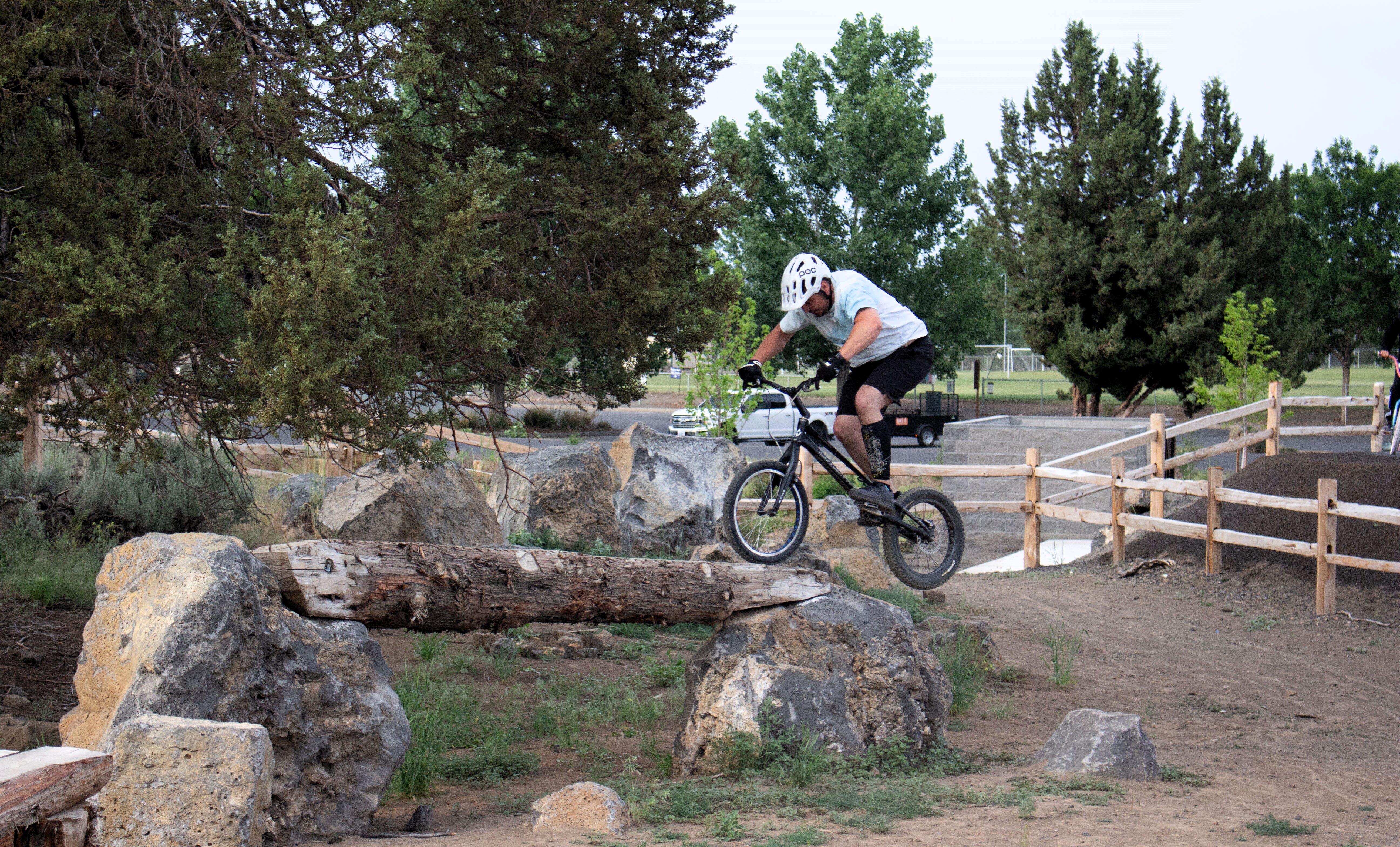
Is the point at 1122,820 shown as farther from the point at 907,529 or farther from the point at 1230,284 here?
the point at 1230,284

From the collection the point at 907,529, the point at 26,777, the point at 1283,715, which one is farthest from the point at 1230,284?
the point at 26,777

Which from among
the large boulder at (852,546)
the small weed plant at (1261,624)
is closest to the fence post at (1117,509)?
the small weed plant at (1261,624)

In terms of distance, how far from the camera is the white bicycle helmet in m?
6.30

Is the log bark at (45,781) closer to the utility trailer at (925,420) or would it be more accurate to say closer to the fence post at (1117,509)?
the fence post at (1117,509)

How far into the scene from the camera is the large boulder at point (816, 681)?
6117 mm

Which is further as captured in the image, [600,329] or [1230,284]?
[1230,284]

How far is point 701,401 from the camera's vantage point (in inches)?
858

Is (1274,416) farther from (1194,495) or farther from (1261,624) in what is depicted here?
(1261,624)

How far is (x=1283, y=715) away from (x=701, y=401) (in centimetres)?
1458

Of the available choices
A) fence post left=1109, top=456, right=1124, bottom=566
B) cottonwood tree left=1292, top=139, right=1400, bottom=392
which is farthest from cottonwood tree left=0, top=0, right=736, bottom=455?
cottonwood tree left=1292, top=139, right=1400, bottom=392

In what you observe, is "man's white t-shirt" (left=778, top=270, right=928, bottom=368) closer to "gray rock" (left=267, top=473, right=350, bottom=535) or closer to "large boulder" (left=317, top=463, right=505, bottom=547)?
"large boulder" (left=317, top=463, right=505, bottom=547)

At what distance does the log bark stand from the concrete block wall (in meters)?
15.0

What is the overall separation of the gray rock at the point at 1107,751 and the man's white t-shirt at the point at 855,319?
232 centimetres

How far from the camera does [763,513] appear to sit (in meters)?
6.37
